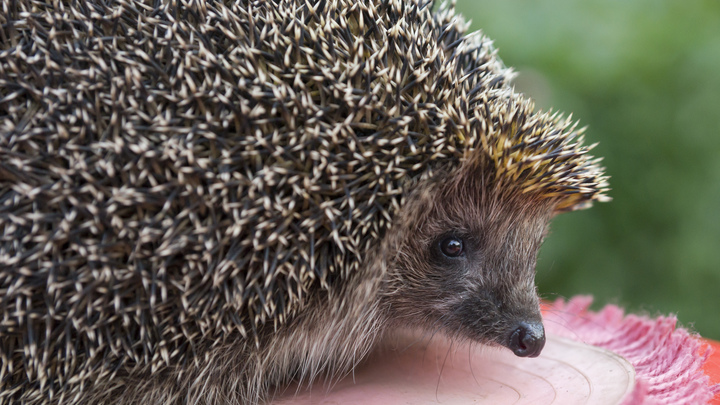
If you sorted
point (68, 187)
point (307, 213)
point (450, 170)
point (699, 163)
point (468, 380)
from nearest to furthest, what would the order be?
point (68, 187) < point (307, 213) < point (450, 170) < point (468, 380) < point (699, 163)

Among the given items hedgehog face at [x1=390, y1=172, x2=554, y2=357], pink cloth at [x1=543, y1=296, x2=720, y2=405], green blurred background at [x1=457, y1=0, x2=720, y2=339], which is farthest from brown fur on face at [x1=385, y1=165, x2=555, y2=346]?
green blurred background at [x1=457, y1=0, x2=720, y2=339]

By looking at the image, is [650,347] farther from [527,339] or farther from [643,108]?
[643,108]

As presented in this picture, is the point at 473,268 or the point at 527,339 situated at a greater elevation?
the point at 473,268

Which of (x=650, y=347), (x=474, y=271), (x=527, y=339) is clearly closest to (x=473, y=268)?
(x=474, y=271)

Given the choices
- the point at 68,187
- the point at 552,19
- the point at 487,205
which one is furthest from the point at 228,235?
the point at 552,19

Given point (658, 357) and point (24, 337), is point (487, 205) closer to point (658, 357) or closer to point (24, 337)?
point (658, 357)

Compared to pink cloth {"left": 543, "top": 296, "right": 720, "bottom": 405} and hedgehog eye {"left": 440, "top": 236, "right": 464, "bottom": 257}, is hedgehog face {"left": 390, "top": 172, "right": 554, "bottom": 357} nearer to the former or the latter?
hedgehog eye {"left": 440, "top": 236, "right": 464, "bottom": 257}

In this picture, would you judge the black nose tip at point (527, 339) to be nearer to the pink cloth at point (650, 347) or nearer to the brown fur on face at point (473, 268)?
the brown fur on face at point (473, 268)
